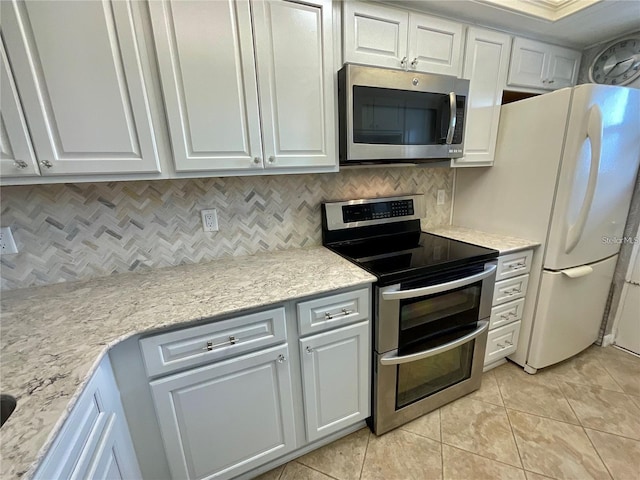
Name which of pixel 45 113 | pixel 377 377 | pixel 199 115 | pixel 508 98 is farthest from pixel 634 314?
pixel 45 113

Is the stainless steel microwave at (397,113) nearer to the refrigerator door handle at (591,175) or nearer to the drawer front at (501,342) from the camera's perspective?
the refrigerator door handle at (591,175)

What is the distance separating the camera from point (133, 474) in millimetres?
950

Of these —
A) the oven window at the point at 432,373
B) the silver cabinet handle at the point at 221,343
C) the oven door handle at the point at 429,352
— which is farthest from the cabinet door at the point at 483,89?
the silver cabinet handle at the point at 221,343

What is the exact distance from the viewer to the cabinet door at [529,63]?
171 centimetres

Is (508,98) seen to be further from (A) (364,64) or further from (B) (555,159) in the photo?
(A) (364,64)

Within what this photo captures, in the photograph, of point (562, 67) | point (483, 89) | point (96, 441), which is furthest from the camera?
point (562, 67)

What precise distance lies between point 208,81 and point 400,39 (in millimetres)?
982

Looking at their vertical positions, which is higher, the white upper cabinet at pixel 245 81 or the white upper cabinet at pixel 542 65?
the white upper cabinet at pixel 542 65

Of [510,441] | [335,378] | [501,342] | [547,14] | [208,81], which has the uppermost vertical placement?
[547,14]

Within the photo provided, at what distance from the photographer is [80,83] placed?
0.95 metres

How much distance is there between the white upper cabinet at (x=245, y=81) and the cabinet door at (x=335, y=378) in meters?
0.84

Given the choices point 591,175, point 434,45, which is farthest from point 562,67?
point 434,45

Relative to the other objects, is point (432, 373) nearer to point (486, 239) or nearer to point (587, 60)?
point (486, 239)

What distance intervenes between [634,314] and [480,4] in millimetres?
2415
